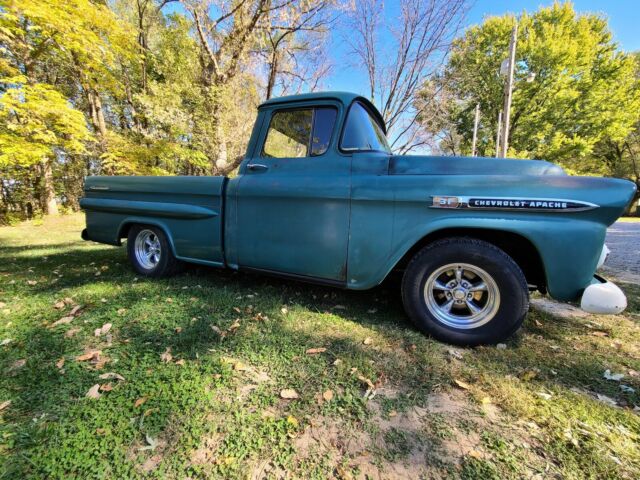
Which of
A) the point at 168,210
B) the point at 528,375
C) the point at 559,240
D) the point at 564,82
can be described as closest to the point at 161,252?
the point at 168,210

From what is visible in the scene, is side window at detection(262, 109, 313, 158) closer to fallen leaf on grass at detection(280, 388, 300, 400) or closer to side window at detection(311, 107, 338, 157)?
side window at detection(311, 107, 338, 157)

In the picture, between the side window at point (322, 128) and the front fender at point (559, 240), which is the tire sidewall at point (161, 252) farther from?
the front fender at point (559, 240)

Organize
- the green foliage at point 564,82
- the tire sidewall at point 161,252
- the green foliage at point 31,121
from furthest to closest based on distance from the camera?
the green foliage at point 564,82 → the green foliage at point 31,121 → the tire sidewall at point 161,252

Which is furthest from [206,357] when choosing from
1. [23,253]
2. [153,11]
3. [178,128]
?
[153,11]

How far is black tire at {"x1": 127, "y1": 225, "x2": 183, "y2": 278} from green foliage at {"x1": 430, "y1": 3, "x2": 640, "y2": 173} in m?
19.2

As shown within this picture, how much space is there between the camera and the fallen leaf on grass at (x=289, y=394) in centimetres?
176

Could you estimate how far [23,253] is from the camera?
219 inches

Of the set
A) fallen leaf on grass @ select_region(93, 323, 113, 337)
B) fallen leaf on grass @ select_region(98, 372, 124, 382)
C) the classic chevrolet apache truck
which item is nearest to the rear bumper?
the classic chevrolet apache truck

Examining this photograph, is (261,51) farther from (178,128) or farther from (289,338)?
(289,338)

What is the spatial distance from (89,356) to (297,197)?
80.0 inches

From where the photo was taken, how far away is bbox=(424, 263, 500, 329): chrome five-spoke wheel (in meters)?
2.29

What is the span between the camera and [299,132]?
300cm

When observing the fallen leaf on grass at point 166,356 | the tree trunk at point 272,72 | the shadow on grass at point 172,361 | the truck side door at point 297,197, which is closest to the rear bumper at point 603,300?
the shadow on grass at point 172,361

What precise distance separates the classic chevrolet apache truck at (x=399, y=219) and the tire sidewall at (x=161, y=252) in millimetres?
197
